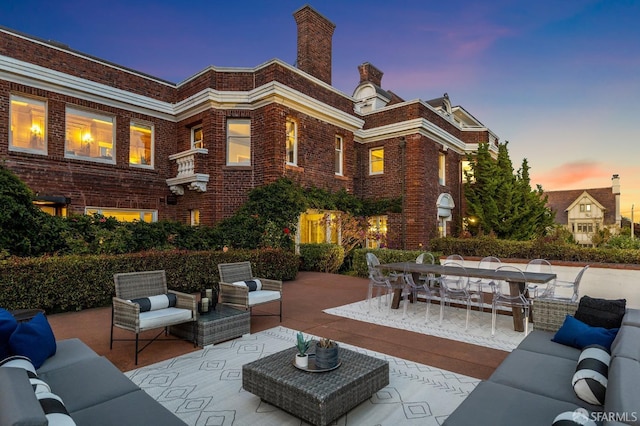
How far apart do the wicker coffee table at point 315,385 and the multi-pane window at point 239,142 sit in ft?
30.7

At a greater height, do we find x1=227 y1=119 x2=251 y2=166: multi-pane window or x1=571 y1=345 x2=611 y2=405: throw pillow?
x1=227 y1=119 x2=251 y2=166: multi-pane window

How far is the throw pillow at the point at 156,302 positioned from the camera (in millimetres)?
4574

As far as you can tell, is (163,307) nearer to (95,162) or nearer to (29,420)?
(29,420)

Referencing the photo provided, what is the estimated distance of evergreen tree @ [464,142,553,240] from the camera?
603 inches

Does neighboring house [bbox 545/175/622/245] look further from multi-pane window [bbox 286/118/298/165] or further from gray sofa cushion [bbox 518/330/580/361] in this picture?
gray sofa cushion [bbox 518/330/580/361]

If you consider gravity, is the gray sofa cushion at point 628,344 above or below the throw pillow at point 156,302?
above

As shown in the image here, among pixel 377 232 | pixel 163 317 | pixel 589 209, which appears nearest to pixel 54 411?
pixel 163 317

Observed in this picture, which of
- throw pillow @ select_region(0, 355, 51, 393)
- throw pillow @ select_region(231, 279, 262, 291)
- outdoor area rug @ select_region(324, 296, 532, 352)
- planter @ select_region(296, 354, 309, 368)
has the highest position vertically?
throw pillow @ select_region(0, 355, 51, 393)

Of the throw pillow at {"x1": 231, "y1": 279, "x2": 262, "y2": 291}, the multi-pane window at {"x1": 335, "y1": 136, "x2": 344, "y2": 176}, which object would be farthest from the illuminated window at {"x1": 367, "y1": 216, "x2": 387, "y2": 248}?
the throw pillow at {"x1": 231, "y1": 279, "x2": 262, "y2": 291}

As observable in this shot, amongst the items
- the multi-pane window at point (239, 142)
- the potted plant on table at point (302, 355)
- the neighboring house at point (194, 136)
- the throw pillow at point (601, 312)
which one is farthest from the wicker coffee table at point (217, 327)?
the multi-pane window at point (239, 142)

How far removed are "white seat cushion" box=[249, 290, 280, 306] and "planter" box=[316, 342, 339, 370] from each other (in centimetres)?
265

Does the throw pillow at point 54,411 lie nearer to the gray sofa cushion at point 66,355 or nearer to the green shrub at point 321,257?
the gray sofa cushion at point 66,355

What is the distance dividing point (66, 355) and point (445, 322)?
5.32 m

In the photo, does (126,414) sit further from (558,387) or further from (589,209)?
(589,209)
